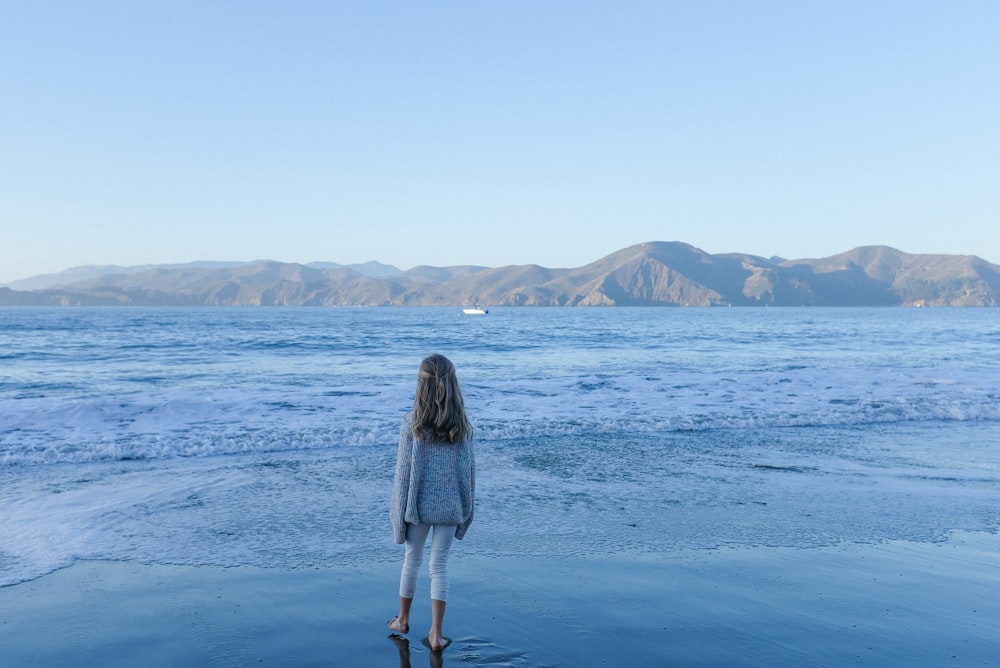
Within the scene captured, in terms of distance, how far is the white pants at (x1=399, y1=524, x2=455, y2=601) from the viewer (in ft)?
14.9

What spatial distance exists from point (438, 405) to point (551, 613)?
1.76 m

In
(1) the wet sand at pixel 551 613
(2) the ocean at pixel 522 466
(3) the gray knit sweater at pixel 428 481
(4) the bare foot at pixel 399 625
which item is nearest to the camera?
(1) the wet sand at pixel 551 613

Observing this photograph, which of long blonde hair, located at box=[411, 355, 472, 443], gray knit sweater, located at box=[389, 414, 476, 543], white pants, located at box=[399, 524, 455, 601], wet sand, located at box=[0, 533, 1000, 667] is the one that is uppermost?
long blonde hair, located at box=[411, 355, 472, 443]

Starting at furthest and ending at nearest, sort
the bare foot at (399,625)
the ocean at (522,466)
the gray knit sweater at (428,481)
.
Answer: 1. the ocean at (522,466)
2. the bare foot at (399,625)
3. the gray knit sweater at (428,481)

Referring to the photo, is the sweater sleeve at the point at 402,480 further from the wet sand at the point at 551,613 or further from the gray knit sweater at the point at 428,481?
the wet sand at the point at 551,613

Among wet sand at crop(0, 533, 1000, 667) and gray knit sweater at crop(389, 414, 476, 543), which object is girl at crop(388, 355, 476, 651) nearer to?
gray knit sweater at crop(389, 414, 476, 543)

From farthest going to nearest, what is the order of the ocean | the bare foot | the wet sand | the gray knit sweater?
the ocean → the bare foot → the gray knit sweater → the wet sand

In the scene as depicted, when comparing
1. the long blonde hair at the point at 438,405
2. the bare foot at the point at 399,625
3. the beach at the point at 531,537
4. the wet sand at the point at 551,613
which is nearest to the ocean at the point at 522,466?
the beach at the point at 531,537

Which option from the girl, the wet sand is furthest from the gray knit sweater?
the wet sand

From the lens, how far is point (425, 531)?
15.5ft

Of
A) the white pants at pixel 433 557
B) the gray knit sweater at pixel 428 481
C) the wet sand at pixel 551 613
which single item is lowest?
the wet sand at pixel 551 613

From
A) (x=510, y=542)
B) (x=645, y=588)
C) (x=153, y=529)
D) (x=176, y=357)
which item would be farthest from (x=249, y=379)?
(x=645, y=588)

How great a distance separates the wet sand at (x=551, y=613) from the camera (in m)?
4.35

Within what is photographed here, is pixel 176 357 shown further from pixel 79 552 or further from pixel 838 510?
pixel 838 510
